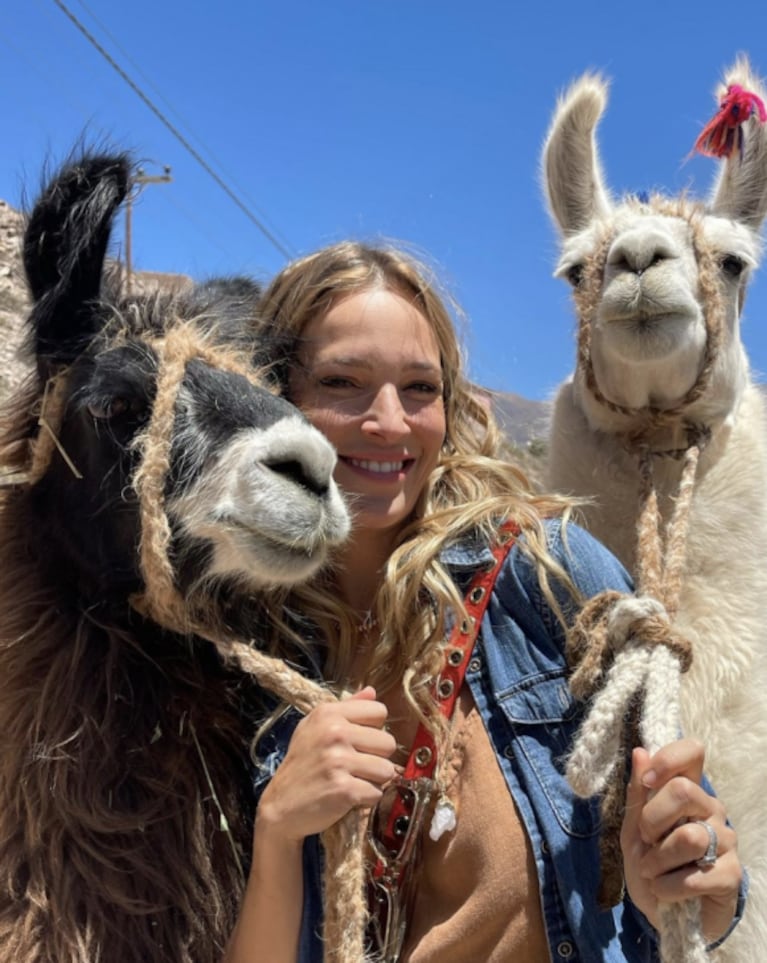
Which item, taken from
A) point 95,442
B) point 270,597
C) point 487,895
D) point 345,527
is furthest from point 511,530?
point 95,442

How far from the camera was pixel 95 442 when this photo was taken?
1.64 metres

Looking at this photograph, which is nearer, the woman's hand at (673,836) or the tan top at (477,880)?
the woman's hand at (673,836)

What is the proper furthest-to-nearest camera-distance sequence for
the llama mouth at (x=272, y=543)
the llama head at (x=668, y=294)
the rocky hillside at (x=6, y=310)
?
the rocky hillside at (x=6, y=310) → the llama head at (x=668, y=294) → the llama mouth at (x=272, y=543)

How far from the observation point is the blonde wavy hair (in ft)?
5.39

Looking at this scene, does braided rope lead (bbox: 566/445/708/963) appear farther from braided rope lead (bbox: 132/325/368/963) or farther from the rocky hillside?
the rocky hillside

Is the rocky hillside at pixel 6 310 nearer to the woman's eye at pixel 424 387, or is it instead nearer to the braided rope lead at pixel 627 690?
the woman's eye at pixel 424 387

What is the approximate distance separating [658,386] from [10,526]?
1531 mm

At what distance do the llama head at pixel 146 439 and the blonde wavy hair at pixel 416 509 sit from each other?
6.9 inches

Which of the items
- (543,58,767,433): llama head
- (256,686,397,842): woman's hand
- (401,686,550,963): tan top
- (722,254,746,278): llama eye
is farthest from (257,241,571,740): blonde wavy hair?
(722,254,746,278): llama eye

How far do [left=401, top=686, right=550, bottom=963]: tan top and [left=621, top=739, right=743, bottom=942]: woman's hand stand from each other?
26 centimetres

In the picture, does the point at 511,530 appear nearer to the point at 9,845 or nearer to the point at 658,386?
the point at 658,386

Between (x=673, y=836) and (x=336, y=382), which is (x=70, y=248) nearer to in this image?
(x=336, y=382)

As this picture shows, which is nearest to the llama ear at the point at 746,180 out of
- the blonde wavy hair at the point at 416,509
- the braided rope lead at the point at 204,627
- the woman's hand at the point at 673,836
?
the blonde wavy hair at the point at 416,509

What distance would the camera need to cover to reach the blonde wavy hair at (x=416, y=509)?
164 centimetres
